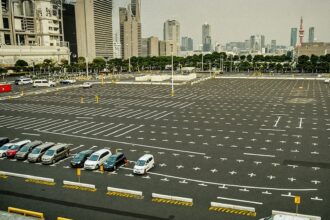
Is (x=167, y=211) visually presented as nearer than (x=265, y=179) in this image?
Yes

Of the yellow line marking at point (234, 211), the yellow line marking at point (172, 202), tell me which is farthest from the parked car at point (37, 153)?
the yellow line marking at point (234, 211)

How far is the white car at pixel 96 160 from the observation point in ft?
92.4

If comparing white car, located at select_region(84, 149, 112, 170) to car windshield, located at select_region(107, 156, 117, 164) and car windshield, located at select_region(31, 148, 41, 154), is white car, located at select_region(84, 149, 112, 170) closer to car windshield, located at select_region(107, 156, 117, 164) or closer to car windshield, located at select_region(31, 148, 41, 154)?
car windshield, located at select_region(107, 156, 117, 164)

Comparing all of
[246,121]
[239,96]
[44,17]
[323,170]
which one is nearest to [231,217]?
[323,170]

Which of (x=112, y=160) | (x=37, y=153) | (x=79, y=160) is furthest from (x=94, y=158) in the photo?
(x=37, y=153)

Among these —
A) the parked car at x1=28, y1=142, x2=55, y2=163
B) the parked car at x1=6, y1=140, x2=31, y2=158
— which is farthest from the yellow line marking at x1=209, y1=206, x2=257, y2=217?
the parked car at x1=6, y1=140, x2=31, y2=158

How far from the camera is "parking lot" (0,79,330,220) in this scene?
71.7ft

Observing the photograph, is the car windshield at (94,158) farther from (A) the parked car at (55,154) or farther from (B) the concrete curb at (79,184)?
(B) the concrete curb at (79,184)

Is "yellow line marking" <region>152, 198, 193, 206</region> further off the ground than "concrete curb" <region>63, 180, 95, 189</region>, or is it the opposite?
"concrete curb" <region>63, 180, 95, 189</region>

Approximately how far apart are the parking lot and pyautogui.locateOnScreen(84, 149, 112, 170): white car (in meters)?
0.58

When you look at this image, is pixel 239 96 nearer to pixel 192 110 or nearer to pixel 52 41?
pixel 192 110

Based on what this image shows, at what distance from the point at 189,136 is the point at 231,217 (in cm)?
1895

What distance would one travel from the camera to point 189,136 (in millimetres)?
38656

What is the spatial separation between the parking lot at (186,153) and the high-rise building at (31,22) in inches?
4060
